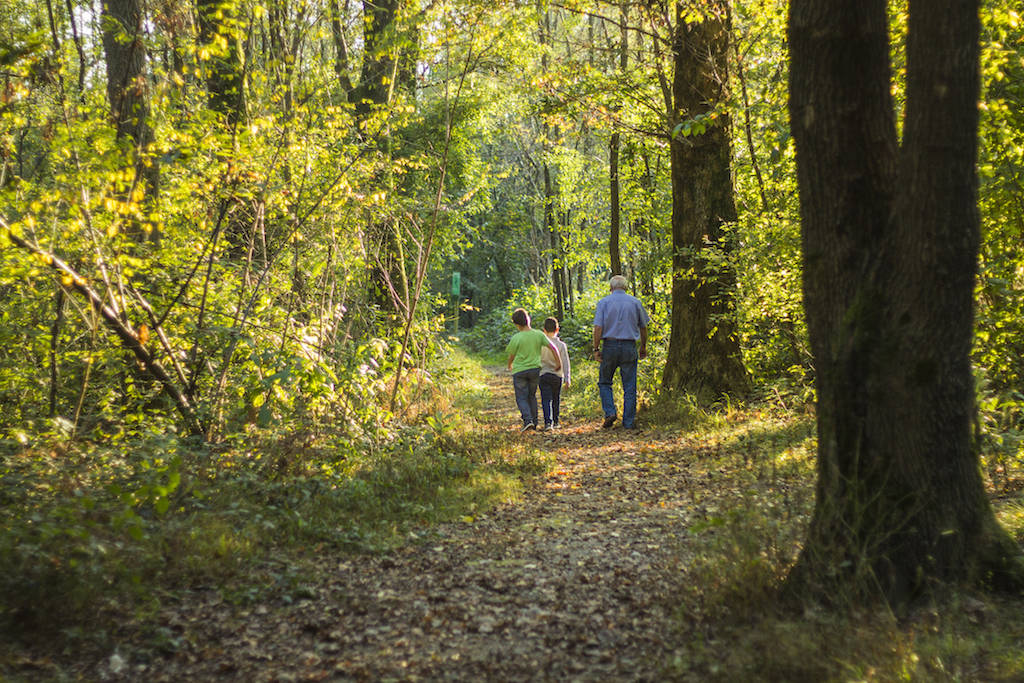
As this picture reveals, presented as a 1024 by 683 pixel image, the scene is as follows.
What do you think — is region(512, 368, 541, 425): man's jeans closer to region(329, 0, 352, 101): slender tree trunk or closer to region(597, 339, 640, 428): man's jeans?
region(597, 339, 640, 428): man's jeans

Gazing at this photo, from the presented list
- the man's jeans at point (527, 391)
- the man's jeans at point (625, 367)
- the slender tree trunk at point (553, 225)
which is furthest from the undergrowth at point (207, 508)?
the slender tree trunk at point (553, 225)

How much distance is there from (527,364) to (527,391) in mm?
509

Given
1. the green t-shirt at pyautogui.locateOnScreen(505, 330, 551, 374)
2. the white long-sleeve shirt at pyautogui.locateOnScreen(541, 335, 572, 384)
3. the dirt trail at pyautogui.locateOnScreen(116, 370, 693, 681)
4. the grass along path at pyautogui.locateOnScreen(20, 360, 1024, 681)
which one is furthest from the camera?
the white long-sleeve shirt at pyautogui.locateOnScreen(541, 335, 572, 384)

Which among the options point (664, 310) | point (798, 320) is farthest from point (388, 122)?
point (664, 310)

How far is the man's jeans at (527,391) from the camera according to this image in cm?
1077

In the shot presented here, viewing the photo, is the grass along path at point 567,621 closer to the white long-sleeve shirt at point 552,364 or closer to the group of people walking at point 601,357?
the group of people walking at point 601,357

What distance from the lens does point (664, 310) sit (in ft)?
47.5

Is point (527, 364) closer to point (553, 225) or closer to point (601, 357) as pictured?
point (601, 357)

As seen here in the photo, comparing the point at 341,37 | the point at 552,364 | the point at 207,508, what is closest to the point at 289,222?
the point at 207,508

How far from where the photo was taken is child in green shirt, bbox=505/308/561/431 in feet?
35.1

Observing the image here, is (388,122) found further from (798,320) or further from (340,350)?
(798,320)

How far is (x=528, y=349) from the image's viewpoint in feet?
35.1

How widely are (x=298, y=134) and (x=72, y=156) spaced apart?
2.10 m

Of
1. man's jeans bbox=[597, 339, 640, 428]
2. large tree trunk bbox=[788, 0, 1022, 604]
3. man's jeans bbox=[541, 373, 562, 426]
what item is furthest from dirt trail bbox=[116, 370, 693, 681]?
man's jeans bbox=[541, 373, 562, 426]
